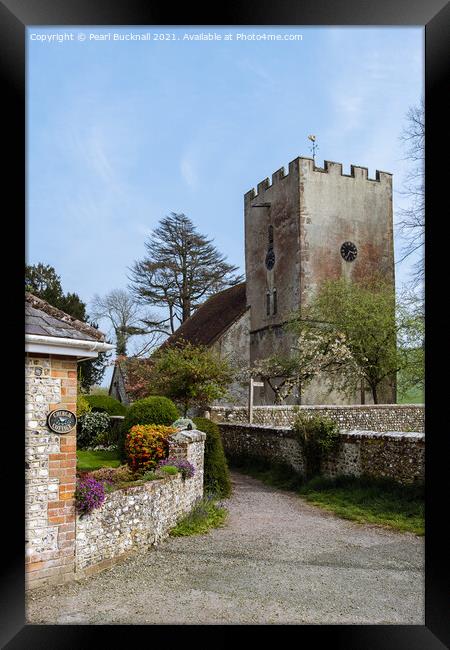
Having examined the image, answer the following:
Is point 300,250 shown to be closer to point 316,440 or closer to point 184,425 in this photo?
point 316,440

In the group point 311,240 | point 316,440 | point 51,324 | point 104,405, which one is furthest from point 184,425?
point 311,240

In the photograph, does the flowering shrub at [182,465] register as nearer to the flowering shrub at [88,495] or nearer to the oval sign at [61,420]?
the flowering shrub at [88,495]

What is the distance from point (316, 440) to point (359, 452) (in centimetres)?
112

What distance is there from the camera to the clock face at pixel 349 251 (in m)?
19.6

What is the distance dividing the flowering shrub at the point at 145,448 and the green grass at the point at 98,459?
90.1 inches

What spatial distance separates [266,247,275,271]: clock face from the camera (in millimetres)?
20694

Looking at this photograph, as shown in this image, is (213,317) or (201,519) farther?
(213,317)

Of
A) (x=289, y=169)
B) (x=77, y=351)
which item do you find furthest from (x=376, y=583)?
(x=289, y=169)

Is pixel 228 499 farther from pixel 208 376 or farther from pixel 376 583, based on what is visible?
pixel 208 376

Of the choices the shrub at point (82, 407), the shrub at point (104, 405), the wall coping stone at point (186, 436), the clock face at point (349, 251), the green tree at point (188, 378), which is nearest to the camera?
the wall coping stone at point (186, 436)

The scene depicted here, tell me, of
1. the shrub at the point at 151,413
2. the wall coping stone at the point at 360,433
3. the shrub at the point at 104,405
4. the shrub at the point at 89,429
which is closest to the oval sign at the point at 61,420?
the wall coping stone at the point at 360,433

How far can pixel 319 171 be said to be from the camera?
19188 mm

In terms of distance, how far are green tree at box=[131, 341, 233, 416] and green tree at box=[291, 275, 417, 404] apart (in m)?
4.66

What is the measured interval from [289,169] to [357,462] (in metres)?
13.4
